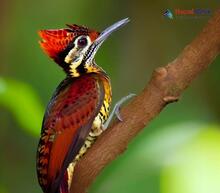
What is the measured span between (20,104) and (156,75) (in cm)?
39

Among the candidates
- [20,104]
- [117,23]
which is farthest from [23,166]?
[117,23]

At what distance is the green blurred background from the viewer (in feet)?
3.70

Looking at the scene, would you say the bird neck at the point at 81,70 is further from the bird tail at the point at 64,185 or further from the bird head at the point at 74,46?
the bird tail at the point at 64,185

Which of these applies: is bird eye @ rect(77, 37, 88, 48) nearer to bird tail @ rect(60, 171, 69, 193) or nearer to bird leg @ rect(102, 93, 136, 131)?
bird leg @ rect(102, 93, 136, 131)

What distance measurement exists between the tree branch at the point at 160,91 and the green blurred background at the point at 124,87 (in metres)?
0.17

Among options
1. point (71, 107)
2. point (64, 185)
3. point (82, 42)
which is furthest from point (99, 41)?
point (64, 185)

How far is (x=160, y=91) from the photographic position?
36.6 inches

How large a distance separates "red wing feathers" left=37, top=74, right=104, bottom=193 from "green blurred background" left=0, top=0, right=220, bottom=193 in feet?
0.30

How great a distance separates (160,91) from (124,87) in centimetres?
23

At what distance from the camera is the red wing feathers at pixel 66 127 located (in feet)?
3.29

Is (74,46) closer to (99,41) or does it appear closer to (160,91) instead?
(99,41)

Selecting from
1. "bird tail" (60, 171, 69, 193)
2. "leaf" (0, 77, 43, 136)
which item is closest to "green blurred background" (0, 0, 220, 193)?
"leaf" (0, 77, 43, 136)

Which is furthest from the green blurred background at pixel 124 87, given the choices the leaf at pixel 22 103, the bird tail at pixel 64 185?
the bird tail at pixel 64 185

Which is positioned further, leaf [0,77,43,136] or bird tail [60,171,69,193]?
leaf [0,77,43,136]
